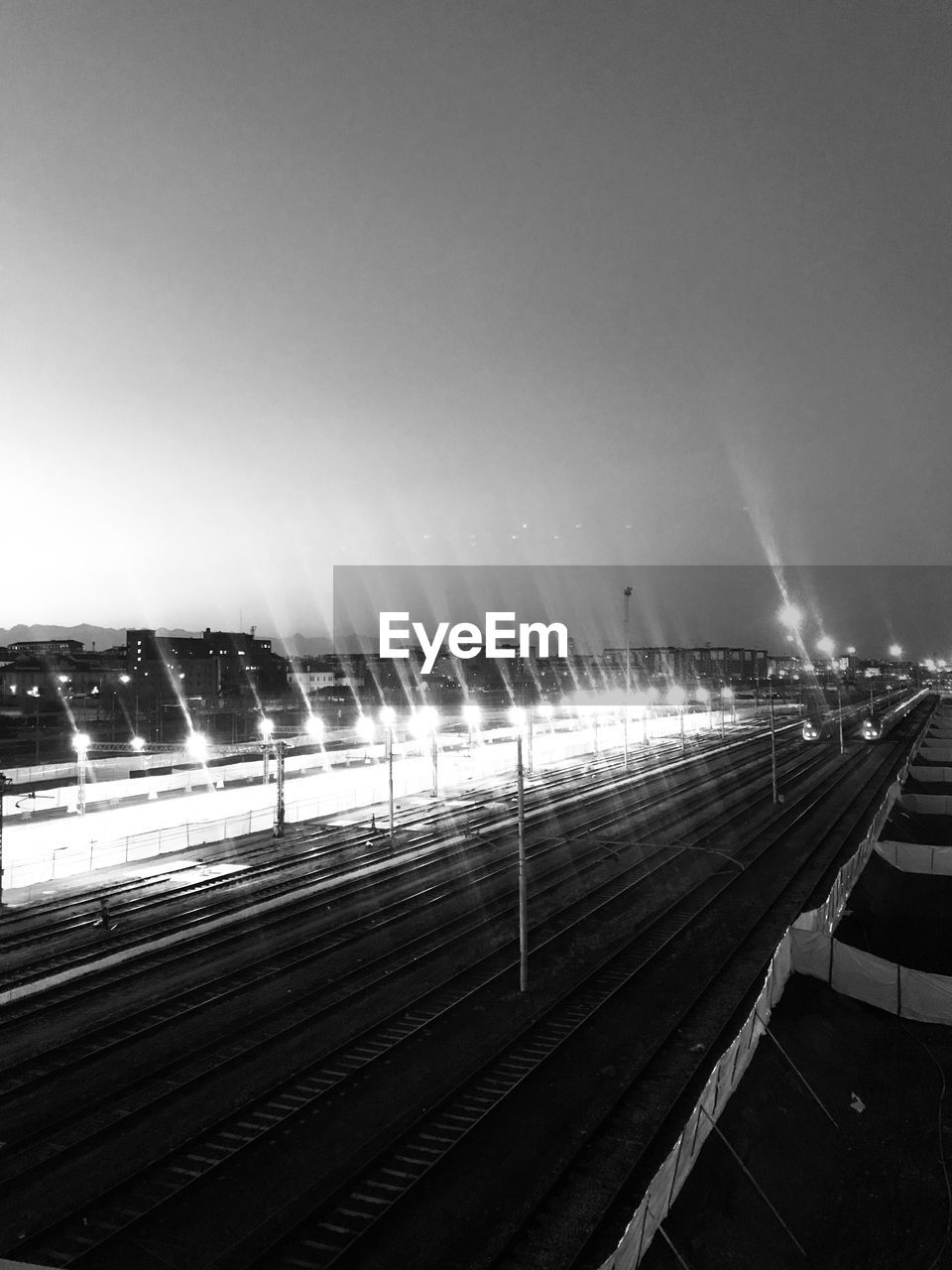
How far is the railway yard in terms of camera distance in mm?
9125

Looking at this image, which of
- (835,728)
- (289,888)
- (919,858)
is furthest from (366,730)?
(835,728)

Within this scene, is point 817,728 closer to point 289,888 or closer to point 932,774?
point 932,774

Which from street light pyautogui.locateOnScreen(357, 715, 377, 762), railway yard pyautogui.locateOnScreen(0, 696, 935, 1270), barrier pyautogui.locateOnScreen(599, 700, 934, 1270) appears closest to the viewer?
barrier pyautogui.locateOnScreen(599, 700, 934, 1270)

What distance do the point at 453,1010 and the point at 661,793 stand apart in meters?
31.1

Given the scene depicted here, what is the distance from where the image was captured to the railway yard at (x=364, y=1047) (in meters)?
9.12

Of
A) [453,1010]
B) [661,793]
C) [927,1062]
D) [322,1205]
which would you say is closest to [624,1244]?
[322,1205]

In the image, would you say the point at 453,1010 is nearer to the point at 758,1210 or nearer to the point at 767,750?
the point at 758,1210

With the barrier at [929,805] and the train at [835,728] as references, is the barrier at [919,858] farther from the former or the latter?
the train at [835,728]

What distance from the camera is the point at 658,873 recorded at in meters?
25.9

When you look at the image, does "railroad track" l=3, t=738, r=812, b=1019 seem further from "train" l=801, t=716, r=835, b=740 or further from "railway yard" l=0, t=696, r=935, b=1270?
"train" l=801, t=716, r=835, b=740

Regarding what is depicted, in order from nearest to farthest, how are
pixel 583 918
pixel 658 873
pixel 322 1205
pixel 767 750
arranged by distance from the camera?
pixel 322 1205 < pixel 583 918 < pixel 658 873 < pixel 767 750

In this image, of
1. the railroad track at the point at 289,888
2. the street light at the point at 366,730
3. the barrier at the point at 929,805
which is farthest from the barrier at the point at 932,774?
the street light at the point at 366,730

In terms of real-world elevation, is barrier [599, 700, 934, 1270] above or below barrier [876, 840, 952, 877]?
above

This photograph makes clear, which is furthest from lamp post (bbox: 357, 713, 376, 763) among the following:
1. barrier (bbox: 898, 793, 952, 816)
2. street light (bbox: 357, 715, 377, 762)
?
barrier (bbox: 898, 793, 952, 816)
